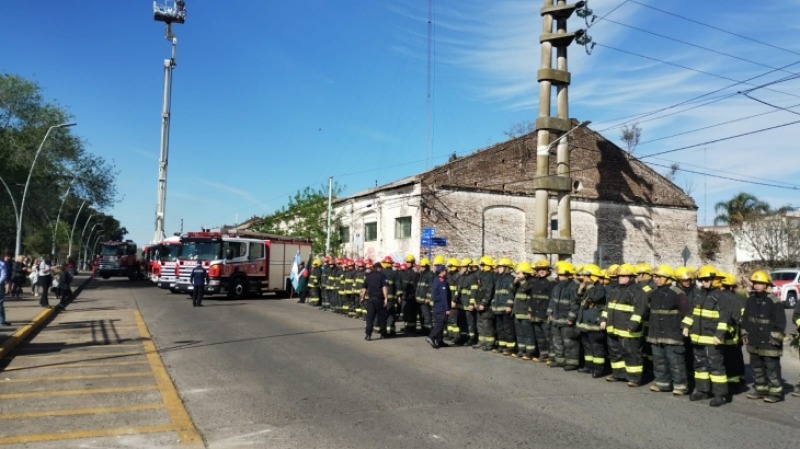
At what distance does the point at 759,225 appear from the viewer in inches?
1732

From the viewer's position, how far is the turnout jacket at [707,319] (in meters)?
8.60

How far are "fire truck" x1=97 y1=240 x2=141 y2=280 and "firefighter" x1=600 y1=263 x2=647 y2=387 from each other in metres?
47.8

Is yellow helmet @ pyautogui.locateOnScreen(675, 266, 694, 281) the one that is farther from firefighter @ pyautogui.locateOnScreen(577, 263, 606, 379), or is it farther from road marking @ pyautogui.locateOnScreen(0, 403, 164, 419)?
road marking @ pyautogui.locateOnScreen(0, 403, 164, 419)

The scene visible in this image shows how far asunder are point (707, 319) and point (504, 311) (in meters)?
4.39

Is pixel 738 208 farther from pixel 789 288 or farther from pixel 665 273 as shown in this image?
pixel 665 273

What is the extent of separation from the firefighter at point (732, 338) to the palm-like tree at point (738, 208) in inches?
1742

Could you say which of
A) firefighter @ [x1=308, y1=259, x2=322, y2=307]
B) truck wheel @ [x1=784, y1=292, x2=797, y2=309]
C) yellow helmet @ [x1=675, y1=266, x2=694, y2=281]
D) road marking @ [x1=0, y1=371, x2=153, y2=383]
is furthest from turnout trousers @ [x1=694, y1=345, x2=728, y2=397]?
truck wheel @ [x1=784, y1=292, x2=797, y2=309]

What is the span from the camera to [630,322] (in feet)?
31.8

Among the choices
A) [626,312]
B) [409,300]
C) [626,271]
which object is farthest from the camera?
[409,300]

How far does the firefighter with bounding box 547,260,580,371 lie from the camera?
1079cm

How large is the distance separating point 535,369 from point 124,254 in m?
48.1

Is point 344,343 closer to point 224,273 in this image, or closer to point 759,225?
point 224,273

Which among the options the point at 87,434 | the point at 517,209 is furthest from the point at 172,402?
the point at 517,209

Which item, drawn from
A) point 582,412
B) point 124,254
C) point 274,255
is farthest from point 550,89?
point 124,254
